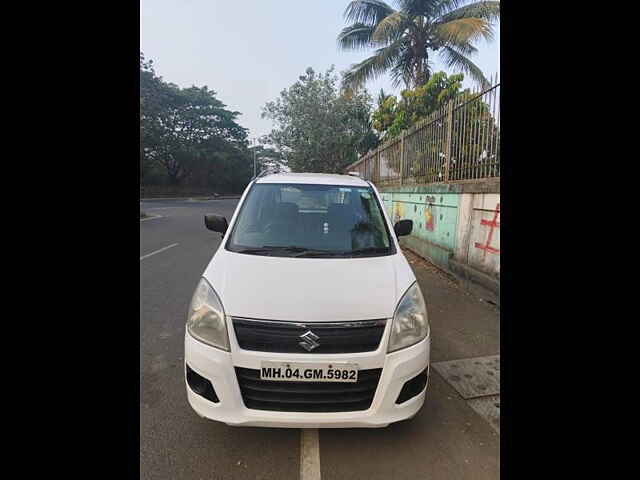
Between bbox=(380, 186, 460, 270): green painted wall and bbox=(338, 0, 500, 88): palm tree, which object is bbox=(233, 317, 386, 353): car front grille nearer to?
bbox=(380, 186, 460, 270): green painted wall

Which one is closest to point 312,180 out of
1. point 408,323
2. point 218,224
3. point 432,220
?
point 218,224

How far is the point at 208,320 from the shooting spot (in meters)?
1.83

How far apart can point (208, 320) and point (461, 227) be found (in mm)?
4425

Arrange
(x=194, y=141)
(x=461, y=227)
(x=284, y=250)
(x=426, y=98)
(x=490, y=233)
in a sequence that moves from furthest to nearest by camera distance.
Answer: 1. (x=194, y=141)
2. (x=426, y=98)
3. (x=461, y=227)
4. (x=490, y=233)
5. (x=284, y=250)

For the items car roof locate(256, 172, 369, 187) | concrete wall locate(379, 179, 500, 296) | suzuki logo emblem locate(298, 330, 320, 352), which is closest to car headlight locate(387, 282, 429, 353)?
suzuki logo emblem locate(298, 330, 320, 352)

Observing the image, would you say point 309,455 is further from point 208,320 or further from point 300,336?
point 208,320

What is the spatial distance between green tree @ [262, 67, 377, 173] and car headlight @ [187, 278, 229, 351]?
47.3ft

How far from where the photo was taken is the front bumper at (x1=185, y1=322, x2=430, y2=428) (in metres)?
1.68

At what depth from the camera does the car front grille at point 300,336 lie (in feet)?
5.58

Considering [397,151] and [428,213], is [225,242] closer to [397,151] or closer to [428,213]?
[428,213]

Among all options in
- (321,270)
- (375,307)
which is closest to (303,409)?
(375,307)

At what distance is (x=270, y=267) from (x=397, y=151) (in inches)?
295

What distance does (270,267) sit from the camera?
2.13 m

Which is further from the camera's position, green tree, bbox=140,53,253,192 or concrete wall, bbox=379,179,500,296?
green tree, bbox=140,53,253,192
